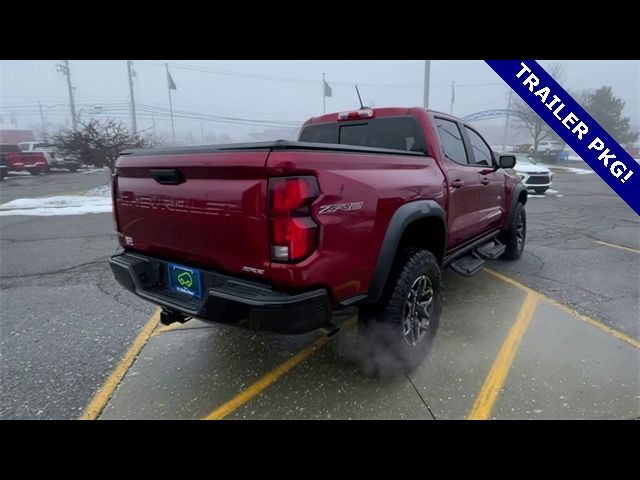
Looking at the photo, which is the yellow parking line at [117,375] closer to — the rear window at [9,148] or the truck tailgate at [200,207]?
the truck tailgate at [200,207]

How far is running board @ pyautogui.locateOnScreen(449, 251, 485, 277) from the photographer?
3.59m

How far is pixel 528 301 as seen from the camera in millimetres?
4004

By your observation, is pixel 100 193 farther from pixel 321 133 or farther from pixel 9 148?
pixel 9 148

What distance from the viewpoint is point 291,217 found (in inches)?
72.7

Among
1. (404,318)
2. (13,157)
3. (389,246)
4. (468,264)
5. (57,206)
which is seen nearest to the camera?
(389,246)

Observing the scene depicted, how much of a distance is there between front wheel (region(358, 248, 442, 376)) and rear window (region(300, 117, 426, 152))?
111cm

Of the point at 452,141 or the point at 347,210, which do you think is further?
the point at 452,141

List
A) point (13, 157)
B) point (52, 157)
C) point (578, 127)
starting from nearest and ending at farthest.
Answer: point (578, 127)
point (13, 157)
point (52, 157)

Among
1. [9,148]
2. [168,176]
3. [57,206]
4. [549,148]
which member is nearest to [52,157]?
[9,148]

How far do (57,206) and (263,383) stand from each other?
39.6ft

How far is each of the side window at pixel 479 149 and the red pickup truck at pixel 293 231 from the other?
41.2 inches

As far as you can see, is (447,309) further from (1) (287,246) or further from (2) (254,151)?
(2) (254,151)

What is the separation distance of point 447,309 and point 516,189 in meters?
2.41

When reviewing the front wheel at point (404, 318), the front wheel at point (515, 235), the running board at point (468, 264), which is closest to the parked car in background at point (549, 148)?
the front wheel at point (515, 235)
